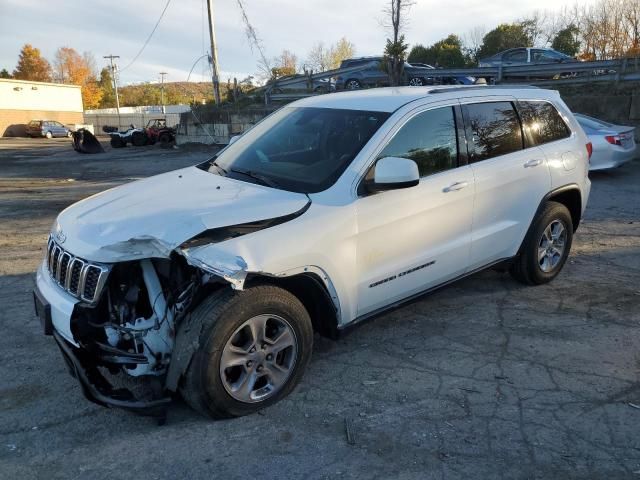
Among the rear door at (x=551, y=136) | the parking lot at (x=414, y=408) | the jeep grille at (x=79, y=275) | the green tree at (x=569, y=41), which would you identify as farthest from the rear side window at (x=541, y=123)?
the green tree at (x=569, y=41)

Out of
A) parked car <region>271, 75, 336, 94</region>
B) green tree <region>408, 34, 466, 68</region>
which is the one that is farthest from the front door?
green tree <region>408, 34, 466, 68</region>

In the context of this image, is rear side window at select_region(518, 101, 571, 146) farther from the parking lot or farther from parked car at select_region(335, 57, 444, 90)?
parked car at select_region(335, 57, 444, 90)

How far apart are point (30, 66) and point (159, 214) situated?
9174 centimetres

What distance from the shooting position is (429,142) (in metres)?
3.97

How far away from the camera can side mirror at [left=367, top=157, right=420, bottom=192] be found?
3367 mm


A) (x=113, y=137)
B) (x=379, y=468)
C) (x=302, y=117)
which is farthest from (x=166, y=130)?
(x=379, y=468)

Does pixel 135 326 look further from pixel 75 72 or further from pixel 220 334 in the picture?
pixel 75 72

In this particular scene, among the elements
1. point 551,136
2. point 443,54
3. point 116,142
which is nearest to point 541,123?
point 551,136

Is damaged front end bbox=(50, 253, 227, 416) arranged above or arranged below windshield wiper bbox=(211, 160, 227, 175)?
below

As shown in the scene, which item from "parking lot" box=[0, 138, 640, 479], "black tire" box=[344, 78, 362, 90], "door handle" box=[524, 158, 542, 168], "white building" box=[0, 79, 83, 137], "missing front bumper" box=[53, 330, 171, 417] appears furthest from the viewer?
"white building" box=[0, 79, 83, 137]

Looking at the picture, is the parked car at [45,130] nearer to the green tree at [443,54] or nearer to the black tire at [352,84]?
the green tree at [443,54]

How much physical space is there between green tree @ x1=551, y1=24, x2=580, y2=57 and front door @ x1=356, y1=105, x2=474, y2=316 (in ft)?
113

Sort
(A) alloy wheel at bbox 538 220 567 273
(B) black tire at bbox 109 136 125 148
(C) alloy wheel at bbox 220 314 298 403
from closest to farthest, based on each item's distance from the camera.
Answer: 1. (C) alloy wheel at bbox 220 314 298 403
2. (A) alloy wheel at bbox 538 220 567 273
3. (B) black tire at bbox 109 136 125 148

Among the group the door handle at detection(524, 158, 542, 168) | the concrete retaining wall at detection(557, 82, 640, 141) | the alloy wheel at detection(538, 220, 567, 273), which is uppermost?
the concrete retaining wall at detection(557, 82, 640, 141)
